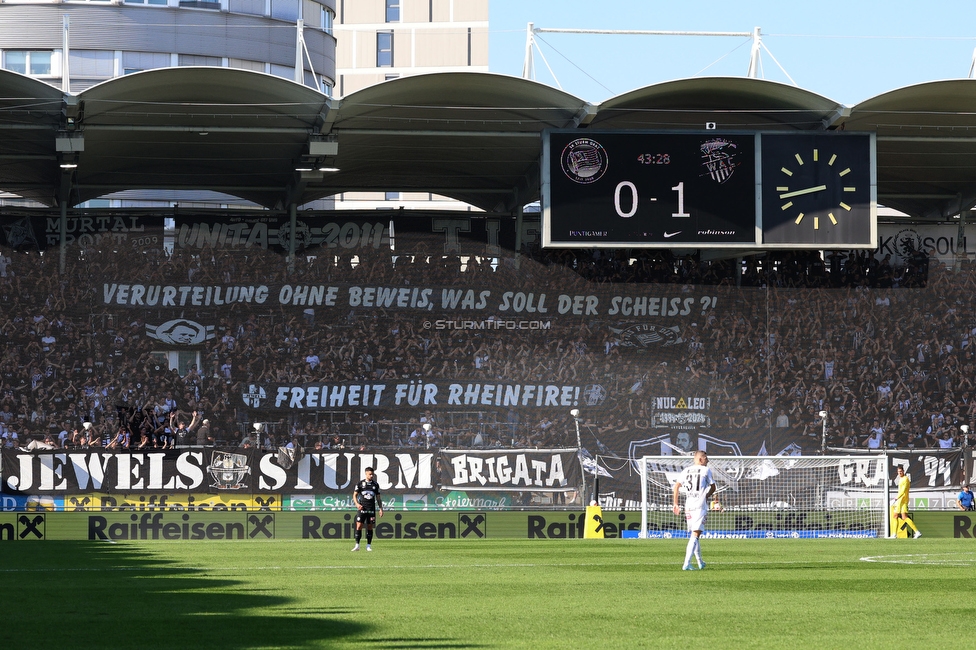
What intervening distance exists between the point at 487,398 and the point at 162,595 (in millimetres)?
20824

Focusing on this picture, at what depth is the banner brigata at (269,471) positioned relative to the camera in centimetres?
2892

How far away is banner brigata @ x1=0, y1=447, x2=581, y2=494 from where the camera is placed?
28922 mm

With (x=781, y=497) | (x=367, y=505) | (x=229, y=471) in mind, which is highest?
(x=229, y=471)

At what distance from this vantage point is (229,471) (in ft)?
95.7

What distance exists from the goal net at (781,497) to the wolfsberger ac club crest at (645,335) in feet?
17.9

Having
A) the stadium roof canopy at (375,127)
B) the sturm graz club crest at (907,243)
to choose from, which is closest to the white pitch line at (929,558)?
the stadium roof canopy at (375,127)

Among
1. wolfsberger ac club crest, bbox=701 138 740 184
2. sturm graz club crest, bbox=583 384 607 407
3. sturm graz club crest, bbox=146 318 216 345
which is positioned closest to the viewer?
wolfsberger ac club crest, bbox=701 138 740 184

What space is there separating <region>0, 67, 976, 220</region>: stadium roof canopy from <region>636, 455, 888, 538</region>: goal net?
832 cm

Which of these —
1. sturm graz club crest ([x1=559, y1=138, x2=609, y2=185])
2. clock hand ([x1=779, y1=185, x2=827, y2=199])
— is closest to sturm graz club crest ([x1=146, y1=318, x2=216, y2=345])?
sturm graz club crest ([x1=559, y1=138, x2=609, y2=185])

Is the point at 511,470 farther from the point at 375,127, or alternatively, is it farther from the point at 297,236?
the point at 297,236

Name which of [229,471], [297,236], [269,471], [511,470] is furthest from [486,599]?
[297,236]

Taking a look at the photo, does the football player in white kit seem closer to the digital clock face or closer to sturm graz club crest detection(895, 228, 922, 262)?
the digital clock face

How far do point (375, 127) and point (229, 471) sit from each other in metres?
9.29

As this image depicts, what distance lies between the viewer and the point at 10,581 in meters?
15.5
